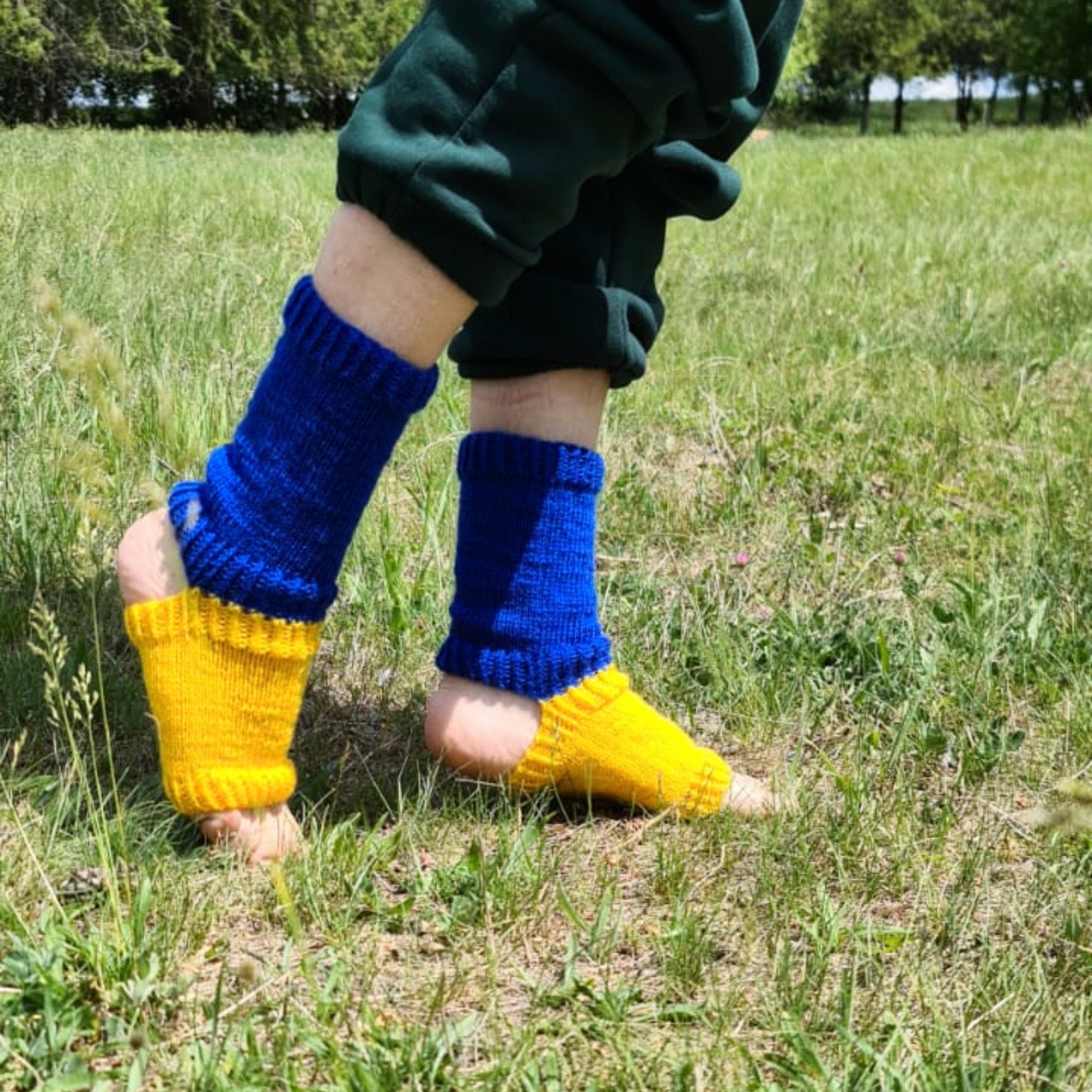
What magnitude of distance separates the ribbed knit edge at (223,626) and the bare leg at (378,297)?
3 cm

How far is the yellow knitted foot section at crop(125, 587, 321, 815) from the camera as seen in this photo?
1.18 m

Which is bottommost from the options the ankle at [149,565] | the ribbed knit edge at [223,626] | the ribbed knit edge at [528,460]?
the ribbed knit edge at [223,626]

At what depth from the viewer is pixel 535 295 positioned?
4.25 feet

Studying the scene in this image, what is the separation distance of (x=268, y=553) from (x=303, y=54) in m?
24.6

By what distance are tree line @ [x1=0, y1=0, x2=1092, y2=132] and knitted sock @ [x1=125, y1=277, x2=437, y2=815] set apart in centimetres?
1555

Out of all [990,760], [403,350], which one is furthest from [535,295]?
[990,760]

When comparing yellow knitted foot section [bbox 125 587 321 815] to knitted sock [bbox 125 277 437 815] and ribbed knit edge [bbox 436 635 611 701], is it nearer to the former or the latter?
knitted sock [bbox 125 277 437 815]

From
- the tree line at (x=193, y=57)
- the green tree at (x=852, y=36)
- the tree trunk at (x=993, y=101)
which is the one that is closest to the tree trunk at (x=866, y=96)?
the green tree at (x=852, y=36)

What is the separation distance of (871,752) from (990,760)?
0.44 feet

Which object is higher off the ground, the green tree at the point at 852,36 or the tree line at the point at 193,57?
the green tree at the point at 852,36

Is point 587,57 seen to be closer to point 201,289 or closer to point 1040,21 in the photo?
point 201,289

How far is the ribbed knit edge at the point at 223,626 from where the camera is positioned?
118 centimetres

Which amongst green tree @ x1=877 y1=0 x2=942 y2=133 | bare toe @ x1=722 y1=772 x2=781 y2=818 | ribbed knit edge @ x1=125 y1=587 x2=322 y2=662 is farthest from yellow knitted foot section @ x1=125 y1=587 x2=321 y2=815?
green tree @ x1=877 y1=0 x2=942 y2=133

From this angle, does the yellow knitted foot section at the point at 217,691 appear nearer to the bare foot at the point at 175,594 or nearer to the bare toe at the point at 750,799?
the bare foot at the point at 175,594
